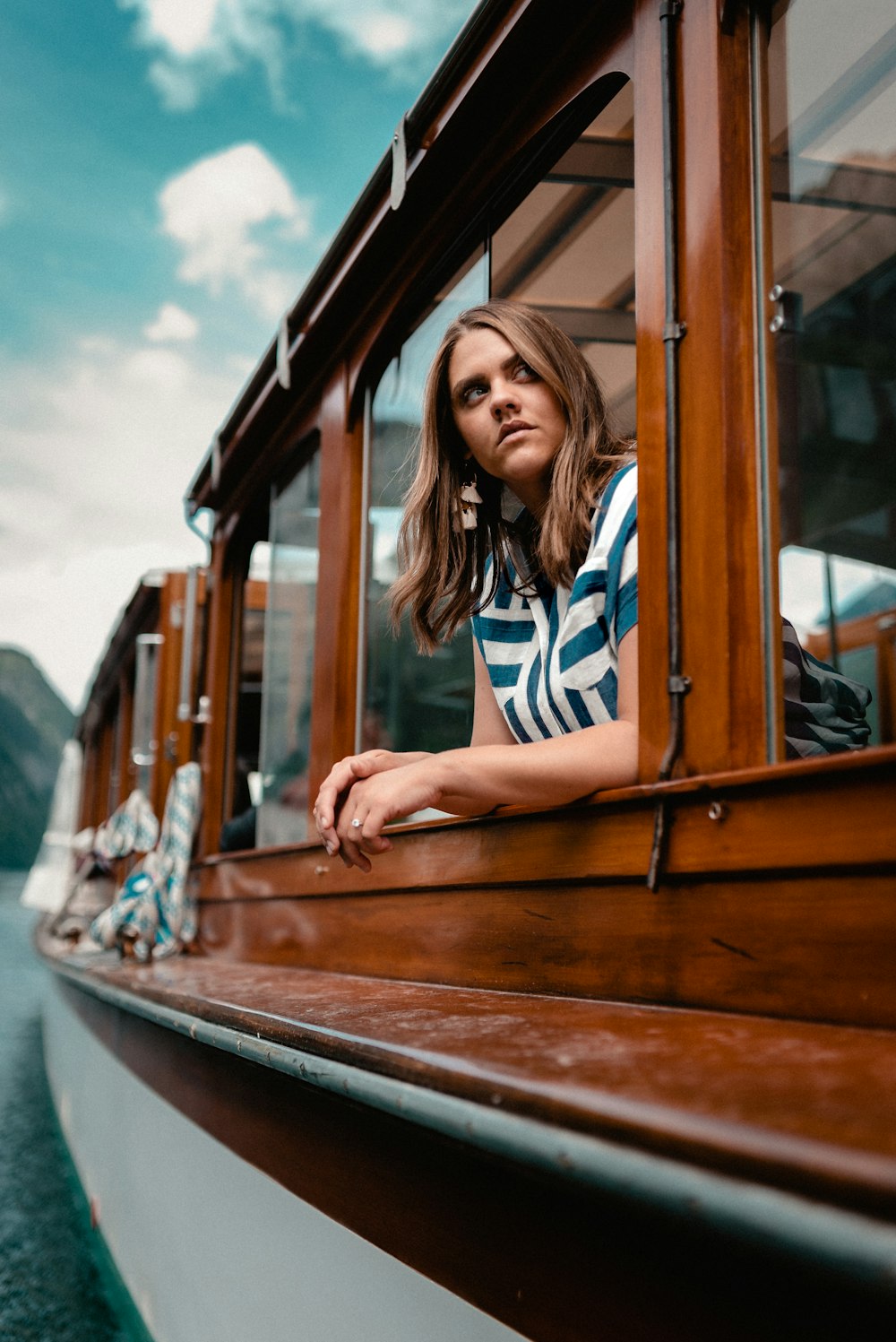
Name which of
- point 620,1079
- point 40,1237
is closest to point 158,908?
point 40,1237

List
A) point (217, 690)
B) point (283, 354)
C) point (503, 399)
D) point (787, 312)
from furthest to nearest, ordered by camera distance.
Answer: point (217, 690)
point (283, 354)
point (787, 312)
point (503, 399)

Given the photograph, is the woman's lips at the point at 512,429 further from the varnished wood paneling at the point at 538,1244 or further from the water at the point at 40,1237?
the water at the point at 40,1237

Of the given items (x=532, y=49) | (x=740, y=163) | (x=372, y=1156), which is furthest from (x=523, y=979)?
(x=532, y=49)

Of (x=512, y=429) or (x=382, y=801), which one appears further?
→ (x=512, y=429)

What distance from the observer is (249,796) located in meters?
5.44

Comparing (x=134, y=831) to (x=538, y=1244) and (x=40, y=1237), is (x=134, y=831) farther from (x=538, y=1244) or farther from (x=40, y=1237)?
(x=538, y=1244)

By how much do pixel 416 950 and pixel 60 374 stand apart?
68.5 meters

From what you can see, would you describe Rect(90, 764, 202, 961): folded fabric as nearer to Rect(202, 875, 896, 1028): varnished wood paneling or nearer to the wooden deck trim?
Rect(202, 875, 896, 1028): varnished wood paneling

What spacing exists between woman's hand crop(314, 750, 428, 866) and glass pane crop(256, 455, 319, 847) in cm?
154

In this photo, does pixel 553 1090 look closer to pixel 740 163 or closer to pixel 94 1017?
pixel 740 163

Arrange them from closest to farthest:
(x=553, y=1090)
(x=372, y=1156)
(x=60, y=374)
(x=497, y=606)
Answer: (x=553, y=1090)
(x=372, y=1156)
(x=497, y=606)
(x=60, y=374)

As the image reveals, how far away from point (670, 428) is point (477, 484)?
21.5 inches

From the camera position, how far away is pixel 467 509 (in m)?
2.06

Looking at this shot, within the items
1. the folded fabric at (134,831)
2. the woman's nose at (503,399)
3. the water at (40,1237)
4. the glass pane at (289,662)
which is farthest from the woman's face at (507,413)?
the folded fabric at (134,831)
